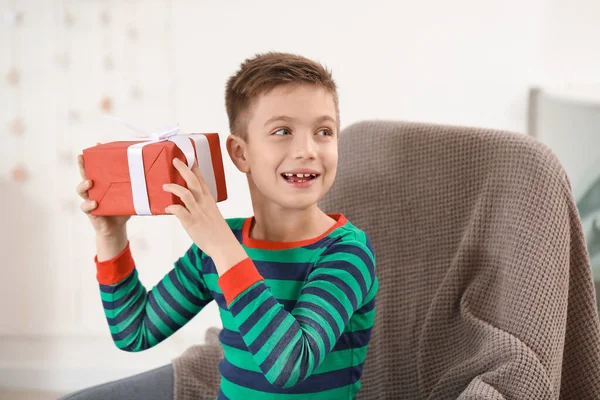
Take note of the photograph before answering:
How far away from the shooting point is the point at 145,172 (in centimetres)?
93

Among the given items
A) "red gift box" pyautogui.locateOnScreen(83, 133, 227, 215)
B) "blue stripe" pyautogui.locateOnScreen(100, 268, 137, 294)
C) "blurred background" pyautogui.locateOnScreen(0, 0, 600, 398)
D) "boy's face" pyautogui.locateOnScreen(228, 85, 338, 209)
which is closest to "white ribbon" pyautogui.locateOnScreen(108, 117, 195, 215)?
"red gift box" pyautogui.locateOnScreen(83, 133, 227, 215)

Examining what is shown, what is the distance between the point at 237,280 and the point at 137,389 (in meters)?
0.47

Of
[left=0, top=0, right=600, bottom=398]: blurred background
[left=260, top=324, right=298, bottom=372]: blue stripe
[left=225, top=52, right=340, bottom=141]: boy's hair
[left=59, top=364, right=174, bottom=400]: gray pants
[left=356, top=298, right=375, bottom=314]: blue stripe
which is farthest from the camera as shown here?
[left=0, top=0, right=600, bottom=398]: blurred background

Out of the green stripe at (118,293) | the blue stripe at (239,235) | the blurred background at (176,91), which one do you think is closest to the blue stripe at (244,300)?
the blue stripe at (239,235)

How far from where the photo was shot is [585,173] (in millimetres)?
1835

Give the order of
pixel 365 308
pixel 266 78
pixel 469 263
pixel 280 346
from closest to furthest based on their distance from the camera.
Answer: pixel 280 346, pixel 266 78, pixel 365 308, pixel 469 263

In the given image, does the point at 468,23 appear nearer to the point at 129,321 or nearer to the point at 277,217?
the point at 277,217

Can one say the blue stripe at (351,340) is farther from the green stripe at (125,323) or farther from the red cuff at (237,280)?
the green stripe at (125,323)

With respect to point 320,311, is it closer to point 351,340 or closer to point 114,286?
point 351,340

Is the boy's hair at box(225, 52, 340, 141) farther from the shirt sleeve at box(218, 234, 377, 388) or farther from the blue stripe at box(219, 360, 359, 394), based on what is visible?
the blue stripe at box(219, 360, 359, 394)

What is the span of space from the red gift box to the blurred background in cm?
117

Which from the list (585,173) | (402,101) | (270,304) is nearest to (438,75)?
(402,101)

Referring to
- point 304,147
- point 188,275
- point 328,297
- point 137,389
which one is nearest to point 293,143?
point 304,147

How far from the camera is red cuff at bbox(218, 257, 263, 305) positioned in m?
0.89
